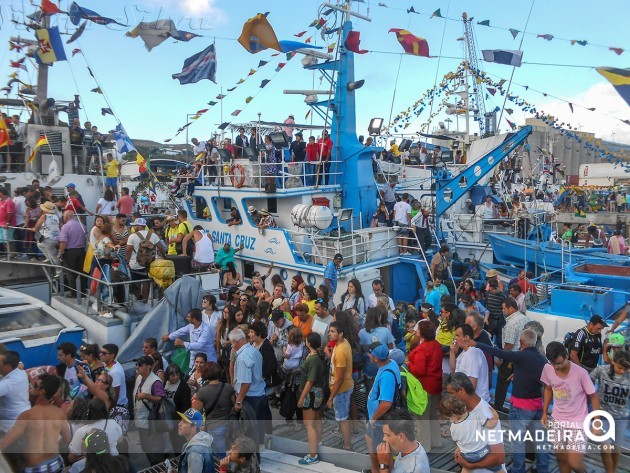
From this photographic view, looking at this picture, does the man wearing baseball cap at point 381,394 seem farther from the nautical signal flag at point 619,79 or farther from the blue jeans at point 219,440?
the nautical signal flag at point 619,79

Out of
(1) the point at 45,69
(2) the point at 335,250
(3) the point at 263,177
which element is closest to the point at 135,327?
(2) the point at 335,250

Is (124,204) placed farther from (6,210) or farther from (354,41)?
(354,41)

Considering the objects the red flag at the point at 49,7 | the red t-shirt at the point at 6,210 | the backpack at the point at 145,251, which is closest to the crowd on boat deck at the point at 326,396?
the backpack at the point at 145,251

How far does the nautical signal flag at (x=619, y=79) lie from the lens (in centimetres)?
764

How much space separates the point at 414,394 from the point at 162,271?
4.81 metres

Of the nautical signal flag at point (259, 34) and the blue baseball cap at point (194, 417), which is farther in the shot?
the nautical signal flag at point (259, 34)

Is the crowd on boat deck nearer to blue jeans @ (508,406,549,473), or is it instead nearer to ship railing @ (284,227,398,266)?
blue jeans @ (508,406,549,473)

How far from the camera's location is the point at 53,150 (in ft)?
42.3

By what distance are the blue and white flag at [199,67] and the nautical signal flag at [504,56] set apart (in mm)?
6706

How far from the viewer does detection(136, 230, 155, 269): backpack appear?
8016 millimetres

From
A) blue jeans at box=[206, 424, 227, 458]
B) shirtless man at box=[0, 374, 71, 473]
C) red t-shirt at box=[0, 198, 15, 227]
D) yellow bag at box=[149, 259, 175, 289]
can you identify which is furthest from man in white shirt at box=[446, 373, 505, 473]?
red t-shirt at box=[0, 198, 15, 227]

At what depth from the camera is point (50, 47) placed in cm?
1181

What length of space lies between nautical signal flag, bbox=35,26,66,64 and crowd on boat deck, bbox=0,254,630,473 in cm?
828

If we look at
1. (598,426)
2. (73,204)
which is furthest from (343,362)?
(73,204)
